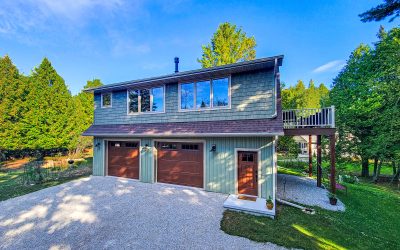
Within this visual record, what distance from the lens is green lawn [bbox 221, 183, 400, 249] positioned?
4.49 metres

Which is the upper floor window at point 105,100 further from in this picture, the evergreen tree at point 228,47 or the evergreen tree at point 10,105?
the evergreen tree at point 10,105

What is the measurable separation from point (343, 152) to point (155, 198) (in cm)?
1637

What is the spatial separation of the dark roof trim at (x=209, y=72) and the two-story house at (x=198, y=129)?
1.6 inches

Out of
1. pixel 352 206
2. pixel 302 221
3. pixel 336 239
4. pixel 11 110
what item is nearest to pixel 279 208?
pixel 302 221

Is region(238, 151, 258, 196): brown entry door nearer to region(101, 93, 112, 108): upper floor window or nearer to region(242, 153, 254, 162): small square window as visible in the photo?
region(242, 153, 254, 162): small square window

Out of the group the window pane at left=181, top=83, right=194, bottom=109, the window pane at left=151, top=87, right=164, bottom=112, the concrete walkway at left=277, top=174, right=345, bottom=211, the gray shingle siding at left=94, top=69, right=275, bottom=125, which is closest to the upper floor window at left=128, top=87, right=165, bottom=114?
the window pane at left=151, top=87, right=164, bottom=112

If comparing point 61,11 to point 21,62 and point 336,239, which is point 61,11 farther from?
point 336,239

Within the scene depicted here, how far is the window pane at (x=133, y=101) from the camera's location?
397 inches

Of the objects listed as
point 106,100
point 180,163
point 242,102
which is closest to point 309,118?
point 242,102

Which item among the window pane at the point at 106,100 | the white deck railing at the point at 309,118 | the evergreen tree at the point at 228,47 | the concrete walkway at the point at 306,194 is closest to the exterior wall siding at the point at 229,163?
the concrete walkway at the point at 306,194

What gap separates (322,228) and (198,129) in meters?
5.37

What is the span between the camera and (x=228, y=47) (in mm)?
18375

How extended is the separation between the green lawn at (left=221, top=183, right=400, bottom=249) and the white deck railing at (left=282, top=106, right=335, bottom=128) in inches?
134

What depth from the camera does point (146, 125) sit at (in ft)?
31.4
